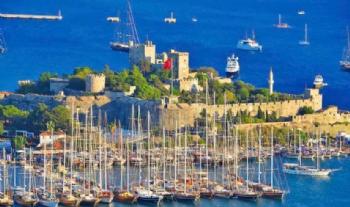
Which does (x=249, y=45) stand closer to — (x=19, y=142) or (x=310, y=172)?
(x=19, y=142)

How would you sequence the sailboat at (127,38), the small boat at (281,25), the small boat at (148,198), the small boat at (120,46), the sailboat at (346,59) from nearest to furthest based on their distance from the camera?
the small boat at (148,198) < the sailboat at (346,59) < the small boat at (120,46) < the sailboat at (127,38) < the small boat at (281,25)

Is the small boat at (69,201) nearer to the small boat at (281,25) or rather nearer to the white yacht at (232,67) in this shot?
the white yacht at (232,67)

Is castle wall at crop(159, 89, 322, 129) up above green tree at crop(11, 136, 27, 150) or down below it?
above

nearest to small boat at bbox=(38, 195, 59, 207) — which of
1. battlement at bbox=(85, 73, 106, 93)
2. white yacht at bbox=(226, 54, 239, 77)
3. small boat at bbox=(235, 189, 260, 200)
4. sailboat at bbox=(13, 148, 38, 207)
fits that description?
sailboat at bbox=(13, 148, 38, 207)

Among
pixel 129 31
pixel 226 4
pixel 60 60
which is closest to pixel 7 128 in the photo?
pixel 60 60

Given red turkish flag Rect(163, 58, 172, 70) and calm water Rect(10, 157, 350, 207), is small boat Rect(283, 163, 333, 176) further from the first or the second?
red turkish flag Rect(163, 58, 172, 70)

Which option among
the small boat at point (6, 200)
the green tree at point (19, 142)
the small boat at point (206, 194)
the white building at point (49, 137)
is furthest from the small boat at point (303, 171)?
the small boat at point (6, 200)

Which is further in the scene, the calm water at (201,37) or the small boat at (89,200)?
the calm water at (201,37)

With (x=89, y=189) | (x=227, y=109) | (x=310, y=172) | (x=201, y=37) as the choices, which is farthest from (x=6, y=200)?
(x=201, y=37)
